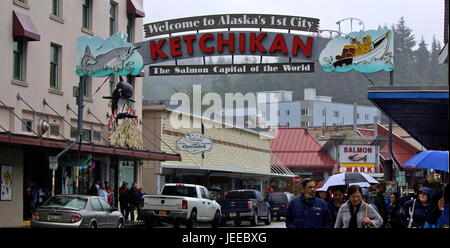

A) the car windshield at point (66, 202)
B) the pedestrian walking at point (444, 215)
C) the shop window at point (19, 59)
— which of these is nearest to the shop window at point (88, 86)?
the shop window at point (19, 59)

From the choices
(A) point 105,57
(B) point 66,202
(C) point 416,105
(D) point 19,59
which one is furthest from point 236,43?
(C) point 416,105

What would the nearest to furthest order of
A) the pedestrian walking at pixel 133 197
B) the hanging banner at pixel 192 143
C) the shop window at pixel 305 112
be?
the pedestrian walking at pixel 133 197 → the hanging banner at pixel 192 143 → the shop window at pixel 305 112

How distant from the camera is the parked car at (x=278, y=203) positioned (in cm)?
4259

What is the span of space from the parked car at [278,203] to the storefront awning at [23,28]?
16562 millimetres

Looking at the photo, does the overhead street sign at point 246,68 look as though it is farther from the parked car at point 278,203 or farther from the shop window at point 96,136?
the parked car at point 278,203

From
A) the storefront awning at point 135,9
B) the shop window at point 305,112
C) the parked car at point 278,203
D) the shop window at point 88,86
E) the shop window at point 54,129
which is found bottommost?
the parked car at point 278,203

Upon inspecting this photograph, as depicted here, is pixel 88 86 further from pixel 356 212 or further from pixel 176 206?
pixel 356 212

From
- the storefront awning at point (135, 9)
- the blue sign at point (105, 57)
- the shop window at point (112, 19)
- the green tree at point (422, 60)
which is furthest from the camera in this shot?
the green tree at point (422, 60)

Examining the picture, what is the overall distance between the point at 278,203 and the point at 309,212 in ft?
102

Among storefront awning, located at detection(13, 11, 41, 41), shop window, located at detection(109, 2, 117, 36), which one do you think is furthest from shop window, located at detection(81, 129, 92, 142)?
storefront awning, located at detection(13, 11, 41, 41)

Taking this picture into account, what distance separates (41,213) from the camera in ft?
77.7
